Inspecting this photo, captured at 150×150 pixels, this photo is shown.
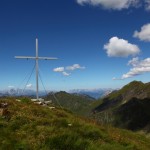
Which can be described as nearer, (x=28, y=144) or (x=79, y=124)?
(x=28, y=144)

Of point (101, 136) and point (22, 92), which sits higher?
point (22, 92)

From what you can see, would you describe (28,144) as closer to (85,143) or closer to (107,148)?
(85,143)

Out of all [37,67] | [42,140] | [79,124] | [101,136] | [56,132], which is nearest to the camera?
[42,140]

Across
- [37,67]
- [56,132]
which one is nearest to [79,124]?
[56,132]

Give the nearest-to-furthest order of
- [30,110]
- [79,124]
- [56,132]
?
[56,132] < [79,124] < [30,110]

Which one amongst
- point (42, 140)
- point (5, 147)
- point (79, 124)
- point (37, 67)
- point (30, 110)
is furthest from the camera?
point (37, 67)

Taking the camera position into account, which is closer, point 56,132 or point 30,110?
point 56,132

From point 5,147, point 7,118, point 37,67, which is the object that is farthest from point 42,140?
point 37,67

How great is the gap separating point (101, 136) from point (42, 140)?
5449 millimetres

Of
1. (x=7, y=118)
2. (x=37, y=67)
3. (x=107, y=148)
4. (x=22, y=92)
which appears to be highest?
(x=37, y=67)

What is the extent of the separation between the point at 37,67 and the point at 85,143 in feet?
46.9

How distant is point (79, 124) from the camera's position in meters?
23.3

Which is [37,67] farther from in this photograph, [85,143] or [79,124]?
[85,143]

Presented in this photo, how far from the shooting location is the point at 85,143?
18.3m
